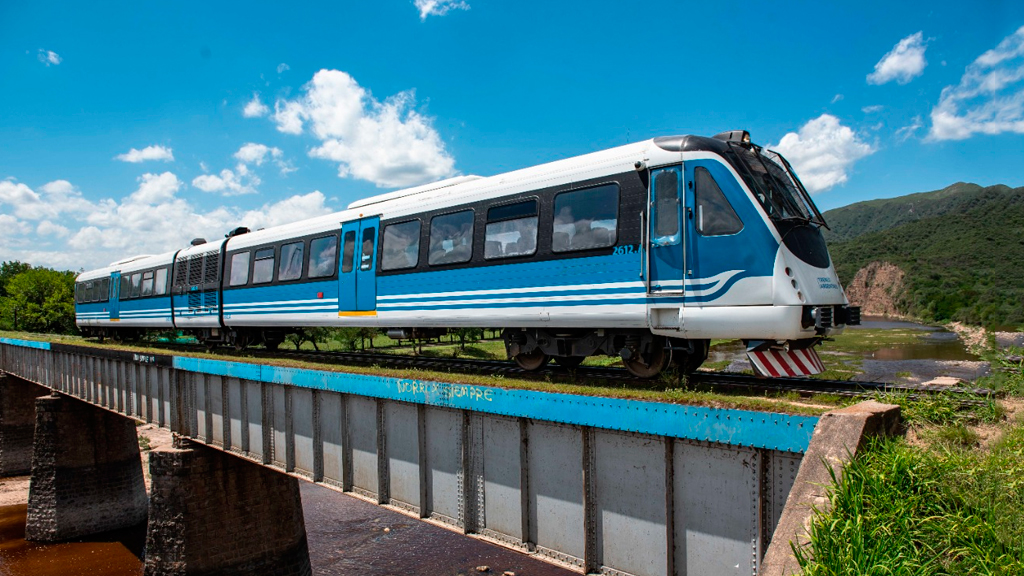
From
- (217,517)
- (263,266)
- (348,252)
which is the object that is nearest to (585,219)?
(348,252)

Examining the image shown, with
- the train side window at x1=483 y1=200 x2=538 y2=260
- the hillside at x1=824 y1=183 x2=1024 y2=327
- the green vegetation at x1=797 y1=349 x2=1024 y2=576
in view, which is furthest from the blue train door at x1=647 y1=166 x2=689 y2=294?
the hillside at x1=824 y1=183 x2=1024 y2=327

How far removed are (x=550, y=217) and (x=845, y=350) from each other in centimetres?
4701

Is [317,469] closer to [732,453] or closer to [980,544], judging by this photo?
[732,453]

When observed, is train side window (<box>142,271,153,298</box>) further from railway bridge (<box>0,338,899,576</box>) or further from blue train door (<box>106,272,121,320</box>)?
railway bridge (<box>0,338,899,576</box>)

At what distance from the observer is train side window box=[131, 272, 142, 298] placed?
23.1 meters

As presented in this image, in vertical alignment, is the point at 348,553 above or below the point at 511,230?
below

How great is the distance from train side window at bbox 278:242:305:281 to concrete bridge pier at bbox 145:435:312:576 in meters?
4.99

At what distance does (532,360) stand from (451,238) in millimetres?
2556

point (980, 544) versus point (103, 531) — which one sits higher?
point (980, 544)

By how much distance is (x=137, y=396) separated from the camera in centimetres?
1873

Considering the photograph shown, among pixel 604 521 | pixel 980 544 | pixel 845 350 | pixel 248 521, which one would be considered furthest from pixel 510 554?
pixel 845 350

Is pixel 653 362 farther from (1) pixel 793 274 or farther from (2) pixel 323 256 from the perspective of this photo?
(2) pixel 323 256

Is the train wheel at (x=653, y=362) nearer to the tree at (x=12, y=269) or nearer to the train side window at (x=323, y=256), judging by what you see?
the train side window at (x=323, y=256)

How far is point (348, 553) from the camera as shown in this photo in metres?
23.8
